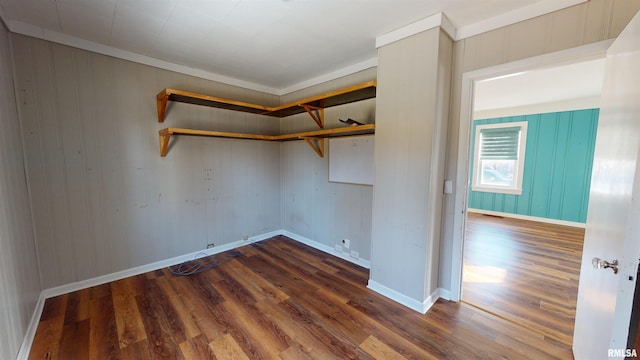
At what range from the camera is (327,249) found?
338cm

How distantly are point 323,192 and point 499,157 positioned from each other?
15.8 feet

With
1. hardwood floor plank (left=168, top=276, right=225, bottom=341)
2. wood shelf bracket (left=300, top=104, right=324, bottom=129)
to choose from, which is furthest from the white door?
wood shelf bracket (left=300, top=104, right=324, bottom=129)

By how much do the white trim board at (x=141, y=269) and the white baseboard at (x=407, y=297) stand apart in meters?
0.47

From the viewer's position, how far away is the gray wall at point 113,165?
7.02 ft

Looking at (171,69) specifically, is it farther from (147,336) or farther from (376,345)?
(376,345)

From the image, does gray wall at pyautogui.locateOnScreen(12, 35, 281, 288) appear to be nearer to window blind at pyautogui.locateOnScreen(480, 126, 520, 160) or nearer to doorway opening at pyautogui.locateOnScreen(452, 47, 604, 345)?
doorway opening at pyautogui.locateOnScreen(452, 47, 604, 345)

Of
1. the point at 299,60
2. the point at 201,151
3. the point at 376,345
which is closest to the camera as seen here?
the point at 376,345

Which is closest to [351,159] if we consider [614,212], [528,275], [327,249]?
[327,249]

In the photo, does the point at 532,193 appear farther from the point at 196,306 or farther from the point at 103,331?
the point at 103,331

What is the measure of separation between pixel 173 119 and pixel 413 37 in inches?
108

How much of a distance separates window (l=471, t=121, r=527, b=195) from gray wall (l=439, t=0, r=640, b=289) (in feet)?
14.7

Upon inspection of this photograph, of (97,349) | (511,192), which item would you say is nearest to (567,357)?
(97,349)

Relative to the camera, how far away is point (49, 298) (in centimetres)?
220

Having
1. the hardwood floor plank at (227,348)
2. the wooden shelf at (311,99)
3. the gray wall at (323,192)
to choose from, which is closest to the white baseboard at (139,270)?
the gray wall at (323,192)
